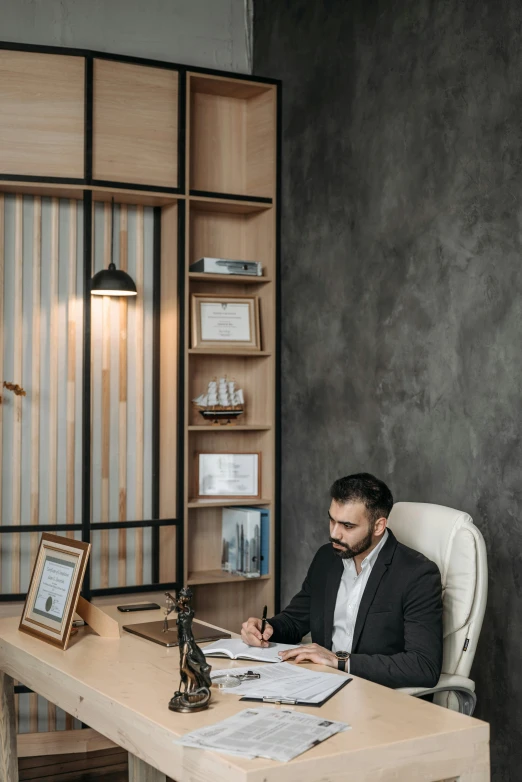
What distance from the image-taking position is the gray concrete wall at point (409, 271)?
123 inches

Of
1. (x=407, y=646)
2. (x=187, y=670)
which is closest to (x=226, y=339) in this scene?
(x=407, y=646)

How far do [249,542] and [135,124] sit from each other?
210cm

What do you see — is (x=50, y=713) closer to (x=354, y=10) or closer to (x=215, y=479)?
(x=215, y=479)

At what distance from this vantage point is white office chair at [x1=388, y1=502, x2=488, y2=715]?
2.69 metres

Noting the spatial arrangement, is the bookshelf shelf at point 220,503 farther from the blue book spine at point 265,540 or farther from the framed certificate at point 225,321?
the framed certificate at point 225,321

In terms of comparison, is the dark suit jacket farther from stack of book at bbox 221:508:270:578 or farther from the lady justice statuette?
stack of book at bbox 221:508:270:578

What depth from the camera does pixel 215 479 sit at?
462 centimetres

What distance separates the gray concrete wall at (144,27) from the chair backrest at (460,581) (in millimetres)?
3040

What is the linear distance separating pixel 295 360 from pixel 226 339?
360 millimetres

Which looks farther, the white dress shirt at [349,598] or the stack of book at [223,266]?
the stack of book at [223,266]

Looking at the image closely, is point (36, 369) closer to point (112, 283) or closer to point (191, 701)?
point (112, 283)

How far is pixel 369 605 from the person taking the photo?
2766 mm

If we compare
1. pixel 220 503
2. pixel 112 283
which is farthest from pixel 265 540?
pixel 112 283

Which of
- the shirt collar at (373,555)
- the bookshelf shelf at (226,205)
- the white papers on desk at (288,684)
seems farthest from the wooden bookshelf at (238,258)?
the white papers on desk at (288,684)
